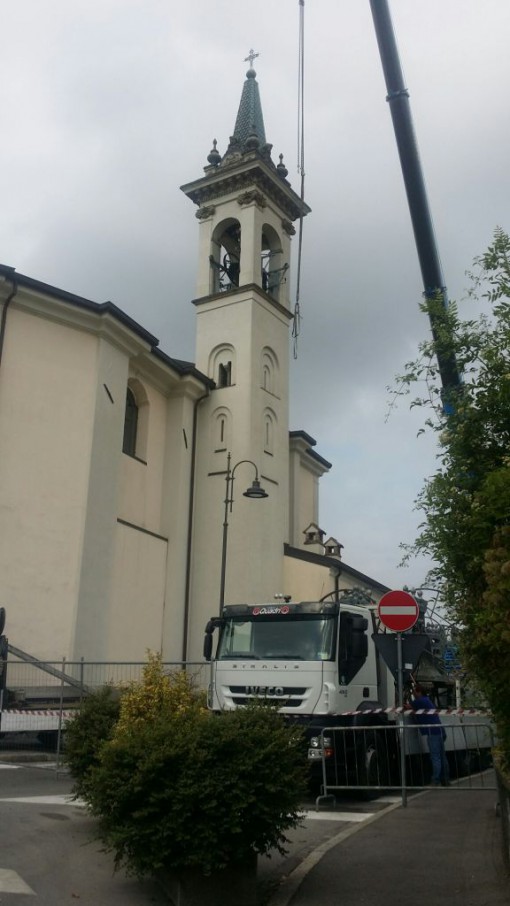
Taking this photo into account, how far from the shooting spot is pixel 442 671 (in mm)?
15578

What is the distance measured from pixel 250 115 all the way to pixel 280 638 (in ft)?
92.1

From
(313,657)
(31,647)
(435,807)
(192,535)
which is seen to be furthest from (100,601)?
(435,807)

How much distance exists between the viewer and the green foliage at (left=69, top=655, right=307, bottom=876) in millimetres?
5590

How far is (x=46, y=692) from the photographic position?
55.1 feet

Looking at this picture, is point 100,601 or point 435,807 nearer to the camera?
point 435,807

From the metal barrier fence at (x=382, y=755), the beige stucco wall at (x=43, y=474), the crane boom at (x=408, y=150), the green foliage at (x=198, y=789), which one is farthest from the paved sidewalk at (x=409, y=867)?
the beige stucco wall at (x=43, y=474)

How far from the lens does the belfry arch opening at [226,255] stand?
1232 inches

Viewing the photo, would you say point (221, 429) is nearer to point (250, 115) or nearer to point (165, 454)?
point (165, 454)

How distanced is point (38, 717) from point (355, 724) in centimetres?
604

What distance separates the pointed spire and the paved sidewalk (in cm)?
2913

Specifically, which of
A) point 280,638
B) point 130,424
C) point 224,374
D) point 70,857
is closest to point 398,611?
point 280,638

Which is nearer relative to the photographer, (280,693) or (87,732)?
(87,732)

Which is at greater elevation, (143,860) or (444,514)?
(444,514)

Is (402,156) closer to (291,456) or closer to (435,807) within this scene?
(435,807)
